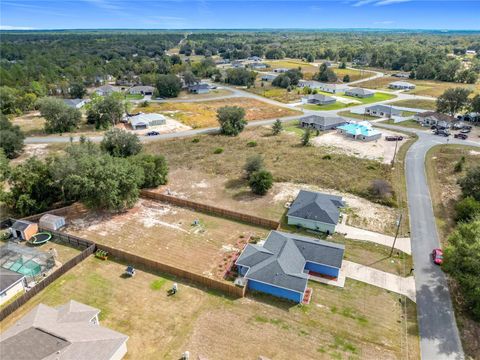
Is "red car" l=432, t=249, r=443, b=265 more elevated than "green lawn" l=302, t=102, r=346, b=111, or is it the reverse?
"green lawn" l=302, t=102, r=346, b=111

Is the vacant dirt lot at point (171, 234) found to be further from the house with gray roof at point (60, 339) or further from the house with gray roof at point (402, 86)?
the house with gray roof at point (402, 86)

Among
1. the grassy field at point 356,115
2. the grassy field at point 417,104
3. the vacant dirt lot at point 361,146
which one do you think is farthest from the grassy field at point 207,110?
the grassy field at point 417,104

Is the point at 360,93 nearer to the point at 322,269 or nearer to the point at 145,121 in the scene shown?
the point at 145,121

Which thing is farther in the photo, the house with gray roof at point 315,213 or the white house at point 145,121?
the white house at point 145,121

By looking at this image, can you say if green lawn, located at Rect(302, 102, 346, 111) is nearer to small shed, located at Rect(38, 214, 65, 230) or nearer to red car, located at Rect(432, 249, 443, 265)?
red car, located at Rect(432, 249, 443, 265)

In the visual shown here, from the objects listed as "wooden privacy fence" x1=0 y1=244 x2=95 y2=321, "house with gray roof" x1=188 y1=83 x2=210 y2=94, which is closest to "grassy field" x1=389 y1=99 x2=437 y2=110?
"house with gray roof" x1=188 y1=83 x2=210 y2=94

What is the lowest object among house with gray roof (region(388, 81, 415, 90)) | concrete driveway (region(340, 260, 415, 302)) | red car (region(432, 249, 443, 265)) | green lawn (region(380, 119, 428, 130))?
concrete driveway (region(340, 260, 415, 302))

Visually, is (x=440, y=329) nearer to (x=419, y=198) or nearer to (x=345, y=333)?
(x=345, y=333)
